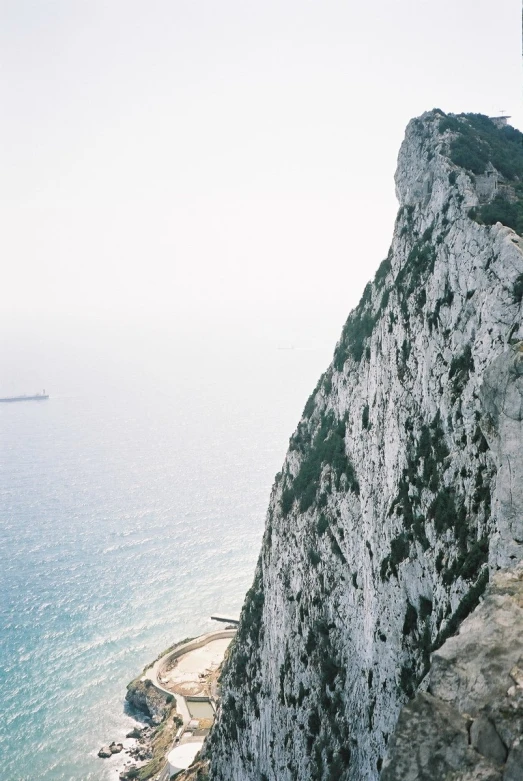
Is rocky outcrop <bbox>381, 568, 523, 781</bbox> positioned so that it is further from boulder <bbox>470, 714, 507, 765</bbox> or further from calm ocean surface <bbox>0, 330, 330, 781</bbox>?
calm ocean surface <bbox>0, 330, 330, 781</bbox>

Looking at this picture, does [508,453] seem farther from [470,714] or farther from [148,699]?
[148,699]

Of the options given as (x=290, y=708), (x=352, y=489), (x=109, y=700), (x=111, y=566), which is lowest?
(x=109, y=700)

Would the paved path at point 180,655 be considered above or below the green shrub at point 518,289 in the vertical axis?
below

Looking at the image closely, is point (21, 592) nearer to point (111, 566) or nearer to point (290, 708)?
point (111, 566)

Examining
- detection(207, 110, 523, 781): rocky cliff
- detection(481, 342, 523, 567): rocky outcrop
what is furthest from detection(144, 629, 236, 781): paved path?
detection(481, 342, 523, 567): rocky outcrop

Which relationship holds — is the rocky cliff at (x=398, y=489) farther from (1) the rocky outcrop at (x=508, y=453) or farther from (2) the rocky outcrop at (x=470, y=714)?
(2) the rocky outcrop at (x=470, y=714)

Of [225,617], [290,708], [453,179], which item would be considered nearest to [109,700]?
[225,617]

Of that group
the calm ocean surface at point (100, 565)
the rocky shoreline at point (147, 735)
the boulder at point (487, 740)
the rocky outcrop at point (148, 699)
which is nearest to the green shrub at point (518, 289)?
the boulder at point (487, 740)

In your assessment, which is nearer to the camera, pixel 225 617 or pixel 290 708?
pixel 290 708
